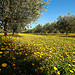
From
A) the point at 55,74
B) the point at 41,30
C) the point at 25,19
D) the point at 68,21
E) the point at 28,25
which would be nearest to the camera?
the point at 55,74

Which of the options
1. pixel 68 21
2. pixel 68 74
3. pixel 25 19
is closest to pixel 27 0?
pixel 25 19

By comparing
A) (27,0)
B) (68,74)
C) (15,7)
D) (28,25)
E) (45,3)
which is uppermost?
(45,3)

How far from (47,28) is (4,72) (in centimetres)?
5740

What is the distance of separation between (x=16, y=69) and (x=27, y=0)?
8.35m

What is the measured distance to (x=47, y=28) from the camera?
57062 millimetres

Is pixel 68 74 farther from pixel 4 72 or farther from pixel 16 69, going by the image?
pixel 4 72

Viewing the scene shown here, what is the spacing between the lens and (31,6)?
8094 mm

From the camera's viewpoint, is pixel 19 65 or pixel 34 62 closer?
pixel 19 65

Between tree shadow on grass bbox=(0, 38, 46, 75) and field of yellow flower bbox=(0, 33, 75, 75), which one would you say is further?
field of yellow flower bbox=(0, 33, 75, 75)

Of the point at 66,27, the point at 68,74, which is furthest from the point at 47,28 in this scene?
the point at 68,74

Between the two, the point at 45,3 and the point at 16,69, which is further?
the point at 45,3

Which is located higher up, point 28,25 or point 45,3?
point 45,3

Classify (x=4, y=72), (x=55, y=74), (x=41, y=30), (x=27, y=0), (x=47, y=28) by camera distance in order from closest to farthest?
(x=4, y=72)
(x=55, y=74)
(x=27, y=0)
(x=47, y=28)
(x=41, y=30)

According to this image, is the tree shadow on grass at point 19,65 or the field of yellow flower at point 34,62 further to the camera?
the field of yellow flower at point 34,62
